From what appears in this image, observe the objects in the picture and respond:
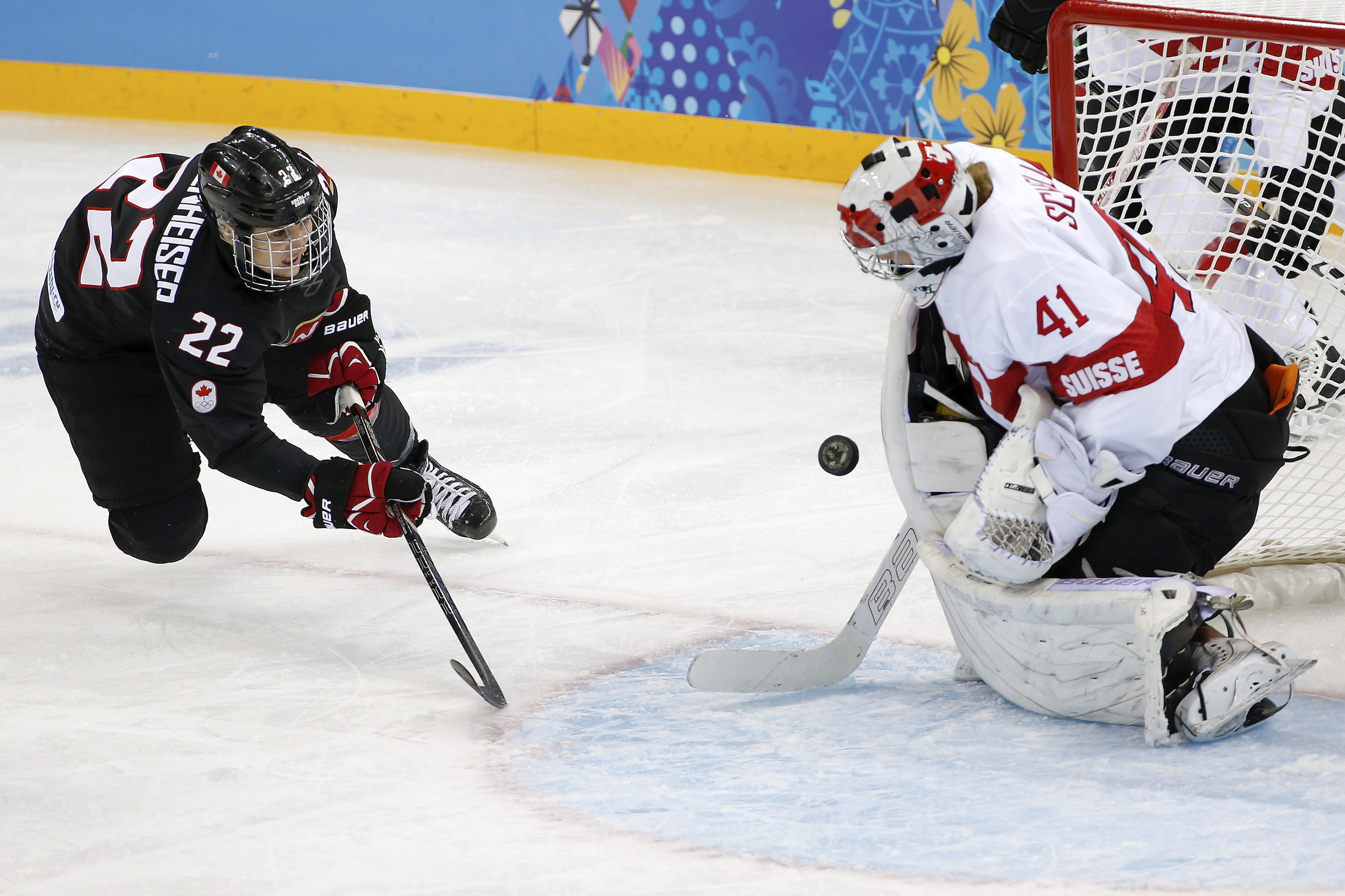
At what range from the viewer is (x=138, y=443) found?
8.72ft

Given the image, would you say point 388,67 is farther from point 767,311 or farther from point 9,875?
point 9,875

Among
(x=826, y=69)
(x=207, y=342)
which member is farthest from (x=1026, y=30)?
(x=826, y=69)

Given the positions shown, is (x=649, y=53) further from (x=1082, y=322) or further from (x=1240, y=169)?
(x=1082, y=322)

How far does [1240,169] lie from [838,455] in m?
0.94

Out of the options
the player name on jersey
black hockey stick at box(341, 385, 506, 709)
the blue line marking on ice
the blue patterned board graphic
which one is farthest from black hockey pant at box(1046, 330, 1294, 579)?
the blue patterned board graphic

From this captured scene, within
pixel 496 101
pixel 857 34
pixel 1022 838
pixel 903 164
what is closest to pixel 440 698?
pixel 1022 838

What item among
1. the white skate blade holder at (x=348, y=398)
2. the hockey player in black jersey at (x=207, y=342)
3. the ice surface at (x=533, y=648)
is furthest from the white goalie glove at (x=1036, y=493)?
the white skate blade holder at (x=348, y=398)

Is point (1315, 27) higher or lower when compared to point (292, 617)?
higher

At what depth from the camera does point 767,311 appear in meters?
4.68

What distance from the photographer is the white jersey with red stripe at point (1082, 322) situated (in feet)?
6.00

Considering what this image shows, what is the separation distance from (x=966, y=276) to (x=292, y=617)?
146 cm

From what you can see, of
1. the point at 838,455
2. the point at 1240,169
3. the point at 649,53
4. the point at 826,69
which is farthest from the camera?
the point at 649,53

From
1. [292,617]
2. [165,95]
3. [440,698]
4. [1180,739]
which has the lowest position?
[165,95]

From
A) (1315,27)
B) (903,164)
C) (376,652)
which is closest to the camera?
(903,164)
